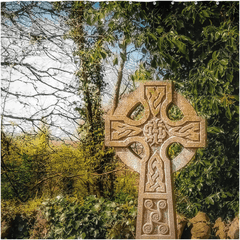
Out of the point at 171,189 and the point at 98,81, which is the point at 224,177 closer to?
the point at 171,189

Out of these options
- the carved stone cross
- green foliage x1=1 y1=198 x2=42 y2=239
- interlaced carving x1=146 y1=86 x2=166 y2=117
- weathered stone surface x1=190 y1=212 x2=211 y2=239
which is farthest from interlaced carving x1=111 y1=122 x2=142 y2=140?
green foliage x1=1 y1=198 x2=42 y2=239

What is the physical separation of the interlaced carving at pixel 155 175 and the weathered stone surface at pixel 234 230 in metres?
1.38

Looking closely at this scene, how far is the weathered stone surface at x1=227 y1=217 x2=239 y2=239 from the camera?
3524 mm

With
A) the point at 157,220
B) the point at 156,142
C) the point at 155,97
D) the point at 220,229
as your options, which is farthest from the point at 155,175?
the point at 220,229

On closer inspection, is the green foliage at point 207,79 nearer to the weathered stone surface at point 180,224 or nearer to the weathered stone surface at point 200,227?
the weathered stone surface at point 200,227

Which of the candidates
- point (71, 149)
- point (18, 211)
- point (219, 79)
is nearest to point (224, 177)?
point (219, 79)

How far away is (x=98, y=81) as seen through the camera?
4.32 meters

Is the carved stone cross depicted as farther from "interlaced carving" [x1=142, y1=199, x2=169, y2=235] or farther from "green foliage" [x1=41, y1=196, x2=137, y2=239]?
"green foliage" [x1=41, y1=196, x2=137, y2=239]

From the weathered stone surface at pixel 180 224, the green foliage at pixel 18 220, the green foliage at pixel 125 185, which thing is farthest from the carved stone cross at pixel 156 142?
the green foliage at pixel 18 220

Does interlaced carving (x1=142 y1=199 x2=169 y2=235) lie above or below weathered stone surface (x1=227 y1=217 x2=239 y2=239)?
above

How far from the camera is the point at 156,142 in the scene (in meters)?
2.96

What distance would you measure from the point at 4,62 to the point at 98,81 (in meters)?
1.50

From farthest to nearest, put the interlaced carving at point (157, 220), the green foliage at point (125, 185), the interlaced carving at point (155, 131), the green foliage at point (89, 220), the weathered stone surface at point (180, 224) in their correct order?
1. the green foliage at point (125, 185)
2. the weathered stone surface at point (180, 224)
3. the green foliage at point (89, 220)
4. the interlaced carving at point (155, 131)
5. the interlaced carving at point (157, 220)

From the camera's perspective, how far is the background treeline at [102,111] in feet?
11.7
